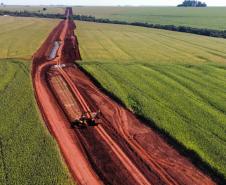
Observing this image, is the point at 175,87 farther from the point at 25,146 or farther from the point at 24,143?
the point at 25,146

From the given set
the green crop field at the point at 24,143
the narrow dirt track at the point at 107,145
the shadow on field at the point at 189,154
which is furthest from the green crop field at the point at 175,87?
the green crop field at the point at 24,143

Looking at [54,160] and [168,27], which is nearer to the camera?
[54,160]

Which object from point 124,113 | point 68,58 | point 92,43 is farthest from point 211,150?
point 92,43

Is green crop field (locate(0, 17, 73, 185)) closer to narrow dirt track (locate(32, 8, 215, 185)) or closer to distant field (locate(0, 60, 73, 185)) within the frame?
distant field (locate(0, 60, 73, 185))

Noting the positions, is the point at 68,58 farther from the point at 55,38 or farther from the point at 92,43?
the point at 55,38

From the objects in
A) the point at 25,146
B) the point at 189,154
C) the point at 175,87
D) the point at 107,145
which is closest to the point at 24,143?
the point at 25,146

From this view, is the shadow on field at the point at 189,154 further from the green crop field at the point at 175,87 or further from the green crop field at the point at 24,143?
the green crop field at the point at 24,143
